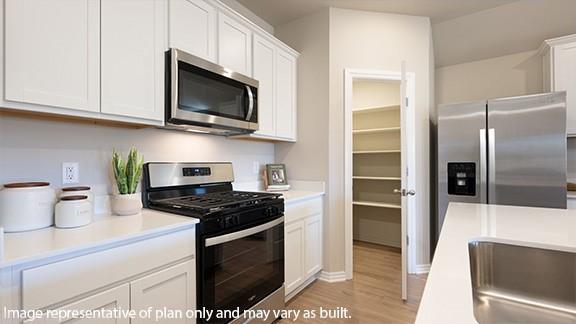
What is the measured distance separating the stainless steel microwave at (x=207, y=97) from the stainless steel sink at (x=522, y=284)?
157 centimetres

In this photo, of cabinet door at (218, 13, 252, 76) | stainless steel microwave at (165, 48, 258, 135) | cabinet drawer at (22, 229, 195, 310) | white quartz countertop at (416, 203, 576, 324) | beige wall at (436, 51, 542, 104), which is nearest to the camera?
white quartz countertop at (416, 203, 576, 324)

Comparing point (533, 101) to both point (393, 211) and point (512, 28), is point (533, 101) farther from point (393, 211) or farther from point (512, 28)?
point (393, 211)

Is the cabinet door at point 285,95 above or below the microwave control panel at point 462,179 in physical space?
above

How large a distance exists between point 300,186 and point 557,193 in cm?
221

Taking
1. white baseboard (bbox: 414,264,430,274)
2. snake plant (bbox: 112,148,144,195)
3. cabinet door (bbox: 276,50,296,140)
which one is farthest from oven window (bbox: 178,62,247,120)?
white baseboard (bbox: 414,264,430,274)

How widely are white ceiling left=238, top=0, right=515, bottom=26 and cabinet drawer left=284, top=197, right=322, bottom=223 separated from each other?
6.21 ft

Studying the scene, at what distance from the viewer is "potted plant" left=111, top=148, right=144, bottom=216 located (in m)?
1.50

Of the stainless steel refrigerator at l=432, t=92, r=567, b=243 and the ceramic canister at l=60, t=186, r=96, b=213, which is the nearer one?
the ceramic canister at l=60, t=186, r=96, b=213

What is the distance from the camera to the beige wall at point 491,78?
3.04m

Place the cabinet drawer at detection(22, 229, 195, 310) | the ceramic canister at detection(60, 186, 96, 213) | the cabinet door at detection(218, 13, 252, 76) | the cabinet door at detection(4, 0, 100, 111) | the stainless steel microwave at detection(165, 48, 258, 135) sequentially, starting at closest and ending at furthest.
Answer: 1. the cabinet drawer at detection(22, 229, 195, 310)
2. the cabinet door at detection(4, 0, 100, 111)
3. the ceramic canister at detection(60, 186, 96, 213)
4. the stainless steel microwave at detection(165, 48, 258, 135)
5. the cabinet door at detection(218, 13, 252, 76)

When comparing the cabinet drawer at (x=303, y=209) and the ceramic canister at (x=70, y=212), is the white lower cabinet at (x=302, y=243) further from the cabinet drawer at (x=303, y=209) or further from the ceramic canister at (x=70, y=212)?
the ceramic canister at (x=70, y=212)

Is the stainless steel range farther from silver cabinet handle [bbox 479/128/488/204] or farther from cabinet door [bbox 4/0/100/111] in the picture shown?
silver cabinet handle [bbox 479/128/488/204]

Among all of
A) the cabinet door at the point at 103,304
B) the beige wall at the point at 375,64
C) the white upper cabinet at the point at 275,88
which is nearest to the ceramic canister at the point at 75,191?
the cabinet door at the point at 103,304

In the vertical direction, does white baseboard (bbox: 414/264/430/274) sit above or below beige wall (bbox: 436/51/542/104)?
below
